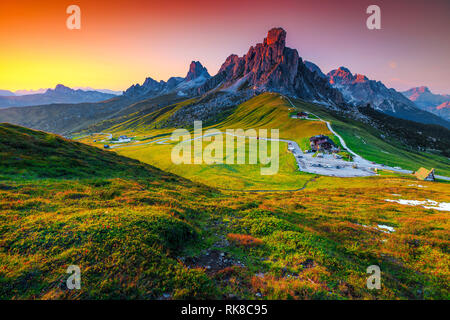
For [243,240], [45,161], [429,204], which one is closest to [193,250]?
[243,240]

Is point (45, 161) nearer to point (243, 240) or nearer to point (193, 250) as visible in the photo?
point (193, 250)

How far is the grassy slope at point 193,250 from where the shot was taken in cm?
784

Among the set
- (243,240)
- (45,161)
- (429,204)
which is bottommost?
(429,204)

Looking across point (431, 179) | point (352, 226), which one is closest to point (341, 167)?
point (431, 179)

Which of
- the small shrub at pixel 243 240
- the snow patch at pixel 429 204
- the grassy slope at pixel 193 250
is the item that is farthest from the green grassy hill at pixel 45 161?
the snow patch at pixel 429 204

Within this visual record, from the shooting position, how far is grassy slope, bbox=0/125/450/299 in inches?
309

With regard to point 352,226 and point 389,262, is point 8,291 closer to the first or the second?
point 389,262

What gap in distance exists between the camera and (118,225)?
11.0 metres

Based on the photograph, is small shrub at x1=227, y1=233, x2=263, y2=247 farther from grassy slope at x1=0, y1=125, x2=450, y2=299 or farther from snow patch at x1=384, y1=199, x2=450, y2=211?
snow patch at x1=384, y1=199, x2=450, y2=211

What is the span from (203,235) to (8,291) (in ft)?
30.9

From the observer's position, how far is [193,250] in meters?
11.2

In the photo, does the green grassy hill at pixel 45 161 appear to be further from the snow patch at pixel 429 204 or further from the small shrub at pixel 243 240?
the snow patch at pixel 429 204

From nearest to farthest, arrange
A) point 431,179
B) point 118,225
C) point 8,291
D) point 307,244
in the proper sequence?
point 8,291 → point 118,225 → point 307,244 → point 431,179

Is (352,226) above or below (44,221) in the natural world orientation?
below
